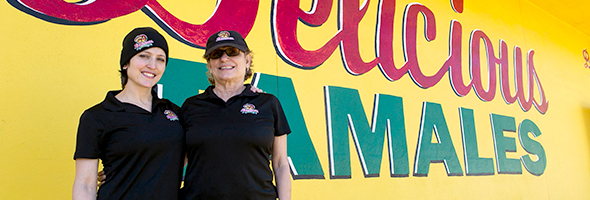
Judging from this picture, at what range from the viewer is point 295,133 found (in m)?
3.26

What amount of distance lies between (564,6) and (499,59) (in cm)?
176

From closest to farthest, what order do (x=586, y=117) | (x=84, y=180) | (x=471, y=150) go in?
(x=84, y=180) < (x=471, y=150) < (x=586, y=117)

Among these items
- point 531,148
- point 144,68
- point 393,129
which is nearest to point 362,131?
point 393,129

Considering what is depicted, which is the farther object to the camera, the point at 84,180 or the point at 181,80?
the point at 181,80

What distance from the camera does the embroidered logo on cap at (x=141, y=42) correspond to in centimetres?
173

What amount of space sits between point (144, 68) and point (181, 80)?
1.01 m

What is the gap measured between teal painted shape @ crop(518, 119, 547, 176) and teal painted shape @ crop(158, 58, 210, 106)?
183 inches

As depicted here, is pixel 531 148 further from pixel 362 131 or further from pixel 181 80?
pixel 181 80

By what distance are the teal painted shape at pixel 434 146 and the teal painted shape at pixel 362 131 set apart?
247 millimetres

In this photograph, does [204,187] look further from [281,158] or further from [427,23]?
[427,23]

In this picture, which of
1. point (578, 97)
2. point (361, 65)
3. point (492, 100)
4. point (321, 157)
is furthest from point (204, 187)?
point (578, 97)

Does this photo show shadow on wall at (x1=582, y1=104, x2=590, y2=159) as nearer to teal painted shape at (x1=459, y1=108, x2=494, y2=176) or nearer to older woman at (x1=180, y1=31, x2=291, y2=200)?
teal painted shape at (x1=459, y1=108, x2=494, y2=176)

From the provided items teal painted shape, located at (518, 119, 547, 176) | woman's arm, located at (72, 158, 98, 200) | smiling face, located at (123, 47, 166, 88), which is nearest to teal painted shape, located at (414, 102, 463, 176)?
teal painted shape, located at (518, 119, 547, 176)

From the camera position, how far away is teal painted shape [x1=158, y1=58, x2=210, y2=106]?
269 cm
